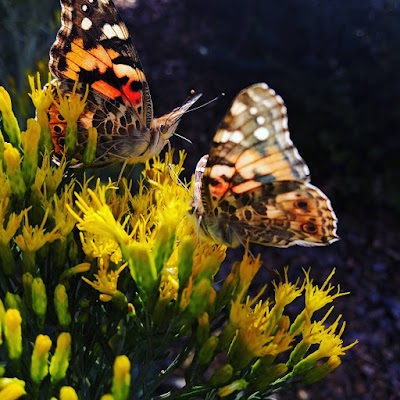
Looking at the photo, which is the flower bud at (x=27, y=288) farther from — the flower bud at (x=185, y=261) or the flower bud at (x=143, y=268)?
the flower bud at (x=185, y=261)

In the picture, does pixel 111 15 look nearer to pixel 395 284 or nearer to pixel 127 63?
pixel 127 63

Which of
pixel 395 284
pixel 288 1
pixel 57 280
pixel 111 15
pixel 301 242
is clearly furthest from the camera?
pixel 288 1

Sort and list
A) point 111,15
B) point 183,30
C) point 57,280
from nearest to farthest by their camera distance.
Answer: point 57,280, point 111,15, point 183,30

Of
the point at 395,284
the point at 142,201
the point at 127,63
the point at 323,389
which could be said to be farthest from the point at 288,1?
the point at 142,201

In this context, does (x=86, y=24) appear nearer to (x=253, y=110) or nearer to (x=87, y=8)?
(x=87, y=8)

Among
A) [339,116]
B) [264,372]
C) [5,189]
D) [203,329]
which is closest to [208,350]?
[203,329]

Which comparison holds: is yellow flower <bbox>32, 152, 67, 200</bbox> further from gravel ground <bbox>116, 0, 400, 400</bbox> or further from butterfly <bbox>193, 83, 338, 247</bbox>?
gravel ground <bbox>116, 0, 400, 400</bbox>
